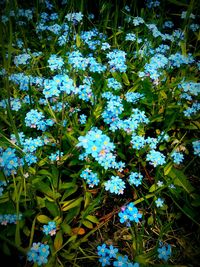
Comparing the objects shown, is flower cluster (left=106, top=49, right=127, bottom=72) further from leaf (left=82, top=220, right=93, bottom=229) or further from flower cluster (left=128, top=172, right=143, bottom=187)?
leaf (left=82, top=220, right=93, bottom=229)

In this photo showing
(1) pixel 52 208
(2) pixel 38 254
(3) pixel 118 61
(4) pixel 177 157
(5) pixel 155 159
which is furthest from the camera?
(3) pixel 118 61

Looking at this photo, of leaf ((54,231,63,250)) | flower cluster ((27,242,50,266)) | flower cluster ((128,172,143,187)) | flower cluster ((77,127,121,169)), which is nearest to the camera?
flower cluster ((27,242,50,266))

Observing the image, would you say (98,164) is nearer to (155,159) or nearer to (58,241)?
(155,159)

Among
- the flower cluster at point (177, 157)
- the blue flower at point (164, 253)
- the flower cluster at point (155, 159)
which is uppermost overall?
the flower cluster at point (155, 159)

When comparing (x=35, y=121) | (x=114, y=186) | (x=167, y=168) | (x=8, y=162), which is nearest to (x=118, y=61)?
(x=35, y=121)

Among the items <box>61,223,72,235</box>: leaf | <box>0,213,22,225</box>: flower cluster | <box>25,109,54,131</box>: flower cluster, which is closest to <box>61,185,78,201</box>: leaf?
<box>61,223,72,235</box>: leaf

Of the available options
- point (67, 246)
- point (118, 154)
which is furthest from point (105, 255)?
point (118, 154)

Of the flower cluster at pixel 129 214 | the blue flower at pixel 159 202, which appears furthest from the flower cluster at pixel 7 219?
the blue flower at pixel 159 202

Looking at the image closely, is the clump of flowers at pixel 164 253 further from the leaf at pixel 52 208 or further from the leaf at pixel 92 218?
the leaf at pixel 52 208
